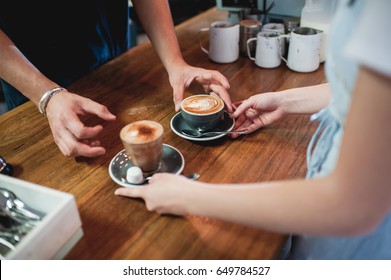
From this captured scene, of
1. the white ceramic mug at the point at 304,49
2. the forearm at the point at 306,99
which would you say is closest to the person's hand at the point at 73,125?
the forearm at the point at 306,99

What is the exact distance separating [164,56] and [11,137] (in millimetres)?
743

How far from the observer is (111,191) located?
1111 millimetres

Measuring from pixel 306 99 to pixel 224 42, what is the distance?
0.70m

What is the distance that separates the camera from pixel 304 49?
67.9 inches

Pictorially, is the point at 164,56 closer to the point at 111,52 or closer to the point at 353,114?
the point at 111,52

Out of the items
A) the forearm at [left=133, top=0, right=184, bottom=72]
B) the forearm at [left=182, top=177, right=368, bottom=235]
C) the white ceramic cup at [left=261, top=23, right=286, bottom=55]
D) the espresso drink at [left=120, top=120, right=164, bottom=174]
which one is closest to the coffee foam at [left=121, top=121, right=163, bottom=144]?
the espresso drink at [left=120, top=120, right=164, bottom=174]

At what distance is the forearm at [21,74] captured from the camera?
134 cm

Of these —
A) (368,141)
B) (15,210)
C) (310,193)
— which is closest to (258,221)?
(310,193)

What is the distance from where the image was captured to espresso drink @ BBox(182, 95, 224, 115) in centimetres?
131

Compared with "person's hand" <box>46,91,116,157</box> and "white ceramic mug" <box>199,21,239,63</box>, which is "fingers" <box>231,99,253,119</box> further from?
"white ceramic mug" <box>199,21,239,63</box>

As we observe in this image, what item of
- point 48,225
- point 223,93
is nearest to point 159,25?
point 223,93

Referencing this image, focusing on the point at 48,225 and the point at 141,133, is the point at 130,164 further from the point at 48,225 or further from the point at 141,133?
the point at 48,225
